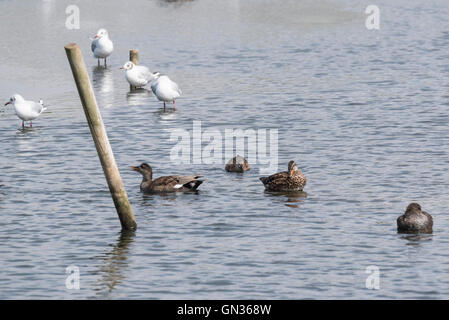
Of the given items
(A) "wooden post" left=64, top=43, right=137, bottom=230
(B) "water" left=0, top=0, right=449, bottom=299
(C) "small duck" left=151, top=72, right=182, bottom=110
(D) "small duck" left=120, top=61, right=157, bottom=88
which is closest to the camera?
(B) "water" left=0, top=0, right=449, bottom=299

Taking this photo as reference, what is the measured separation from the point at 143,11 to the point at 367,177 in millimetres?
40144

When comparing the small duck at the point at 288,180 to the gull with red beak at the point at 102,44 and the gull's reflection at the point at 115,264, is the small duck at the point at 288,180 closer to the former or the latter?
the gull's reflection at the point at 115,264

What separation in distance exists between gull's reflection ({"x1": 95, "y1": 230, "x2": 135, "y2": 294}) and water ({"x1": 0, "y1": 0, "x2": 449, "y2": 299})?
0.04 metres

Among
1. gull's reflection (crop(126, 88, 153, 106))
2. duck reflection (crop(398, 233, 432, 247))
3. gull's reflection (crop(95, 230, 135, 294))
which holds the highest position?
gull's reflection (crop(126, 88, 153, 106))

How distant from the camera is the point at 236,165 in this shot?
80.8 ft

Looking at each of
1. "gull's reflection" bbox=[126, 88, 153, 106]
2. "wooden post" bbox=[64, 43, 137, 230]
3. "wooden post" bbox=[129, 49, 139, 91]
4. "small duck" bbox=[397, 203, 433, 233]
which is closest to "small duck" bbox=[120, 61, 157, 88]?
"gull's reflection" bbox=[126, 88, 153, 106]

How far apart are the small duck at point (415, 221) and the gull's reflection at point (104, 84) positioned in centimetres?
1775

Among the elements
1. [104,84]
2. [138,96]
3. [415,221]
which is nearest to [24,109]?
[138,96]

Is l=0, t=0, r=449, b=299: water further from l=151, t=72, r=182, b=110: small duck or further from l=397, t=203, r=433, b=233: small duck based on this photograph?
l=151, t=72, r=182, b=110: small duck

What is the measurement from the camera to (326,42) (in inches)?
1918

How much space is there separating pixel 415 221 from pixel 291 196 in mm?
4164

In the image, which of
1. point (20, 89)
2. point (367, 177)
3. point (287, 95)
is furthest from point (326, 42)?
point (367, 177)

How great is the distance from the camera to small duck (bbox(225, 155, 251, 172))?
24656 mm
